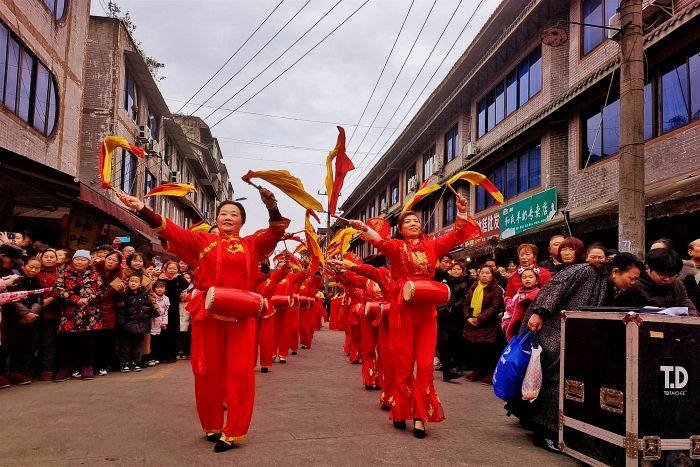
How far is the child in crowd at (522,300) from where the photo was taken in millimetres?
5637

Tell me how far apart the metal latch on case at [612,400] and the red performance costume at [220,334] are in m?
2.64

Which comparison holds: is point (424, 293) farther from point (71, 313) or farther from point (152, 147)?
point (152, 147)

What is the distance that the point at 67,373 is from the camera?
7.83 meters

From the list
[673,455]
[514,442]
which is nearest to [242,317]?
[514,442]

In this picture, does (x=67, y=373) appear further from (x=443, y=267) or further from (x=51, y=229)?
(x=51, y=229)

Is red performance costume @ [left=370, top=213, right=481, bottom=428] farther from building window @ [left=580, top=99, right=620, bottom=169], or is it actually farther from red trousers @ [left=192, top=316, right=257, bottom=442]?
building window @ [left=580, top=99, right=620, bottom=169]

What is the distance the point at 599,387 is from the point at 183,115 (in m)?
40.3

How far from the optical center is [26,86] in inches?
489

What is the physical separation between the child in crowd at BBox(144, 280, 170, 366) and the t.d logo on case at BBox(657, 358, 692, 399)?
783cm

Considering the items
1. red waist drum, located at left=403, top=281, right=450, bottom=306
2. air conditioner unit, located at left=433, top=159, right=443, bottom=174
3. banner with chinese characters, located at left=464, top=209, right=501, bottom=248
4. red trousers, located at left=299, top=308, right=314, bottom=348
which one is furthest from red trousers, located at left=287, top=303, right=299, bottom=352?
air conditioner unit, located at left=433, top=159, right=443, bottom=174

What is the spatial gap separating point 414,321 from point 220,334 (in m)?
1.86

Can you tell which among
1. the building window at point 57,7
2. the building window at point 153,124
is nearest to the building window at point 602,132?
the building window at point 57,7

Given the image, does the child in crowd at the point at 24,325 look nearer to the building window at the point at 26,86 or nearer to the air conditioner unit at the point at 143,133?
the building window at the point at 26,86

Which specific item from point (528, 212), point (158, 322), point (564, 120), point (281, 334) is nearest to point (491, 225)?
point (528, 212)
